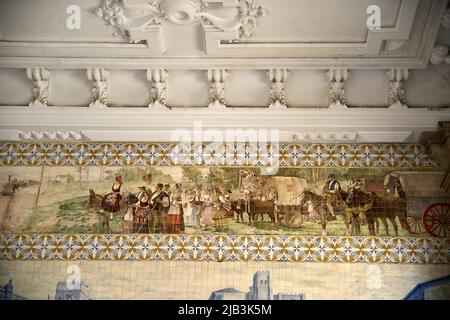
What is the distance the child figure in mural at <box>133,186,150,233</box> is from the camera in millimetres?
8663

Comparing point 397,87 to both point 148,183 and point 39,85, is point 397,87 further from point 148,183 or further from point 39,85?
point 39,85

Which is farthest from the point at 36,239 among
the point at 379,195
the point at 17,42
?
the point at 379,195

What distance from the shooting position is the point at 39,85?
902cm

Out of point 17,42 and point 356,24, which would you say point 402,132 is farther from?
point 17,42

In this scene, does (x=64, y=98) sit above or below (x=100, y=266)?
above

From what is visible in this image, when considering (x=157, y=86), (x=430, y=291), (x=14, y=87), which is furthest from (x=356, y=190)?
(x=14, y=87)

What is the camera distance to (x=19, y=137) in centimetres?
920

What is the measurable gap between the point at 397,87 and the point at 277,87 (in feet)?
5.30

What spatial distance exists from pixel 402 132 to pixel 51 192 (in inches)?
191

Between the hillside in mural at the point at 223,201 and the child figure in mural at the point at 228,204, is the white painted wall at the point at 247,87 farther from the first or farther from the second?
the child figure in mural at the point at 228,204

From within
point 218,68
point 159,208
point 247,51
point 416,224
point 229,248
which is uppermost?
point 247,51

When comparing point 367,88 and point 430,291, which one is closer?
point 430,291

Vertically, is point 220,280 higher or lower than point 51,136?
lower

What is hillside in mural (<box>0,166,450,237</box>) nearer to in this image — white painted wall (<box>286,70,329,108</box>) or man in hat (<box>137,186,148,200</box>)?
man in hat (<box>137,186,148,200</box>)
